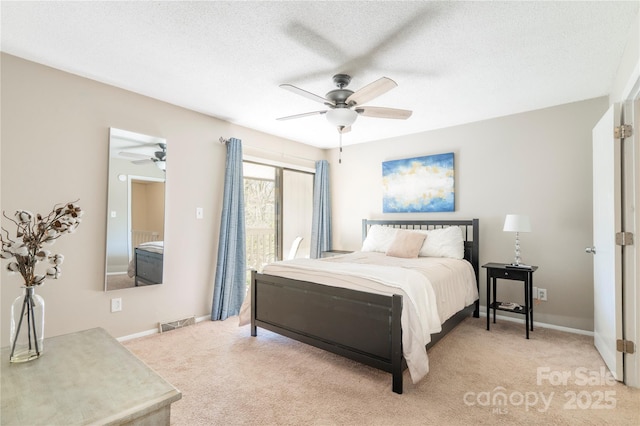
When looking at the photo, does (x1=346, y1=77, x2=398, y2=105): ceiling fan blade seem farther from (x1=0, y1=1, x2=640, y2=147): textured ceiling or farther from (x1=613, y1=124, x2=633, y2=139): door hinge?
(x1=613, y1=124, x2=633, y2=139): door hinge

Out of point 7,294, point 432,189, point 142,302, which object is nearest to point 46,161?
A: point 7,294

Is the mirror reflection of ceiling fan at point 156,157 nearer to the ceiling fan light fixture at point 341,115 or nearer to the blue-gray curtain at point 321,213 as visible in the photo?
the ceiling fan light fixture at point 341,115

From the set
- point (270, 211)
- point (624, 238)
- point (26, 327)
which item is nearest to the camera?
point (26, 327)

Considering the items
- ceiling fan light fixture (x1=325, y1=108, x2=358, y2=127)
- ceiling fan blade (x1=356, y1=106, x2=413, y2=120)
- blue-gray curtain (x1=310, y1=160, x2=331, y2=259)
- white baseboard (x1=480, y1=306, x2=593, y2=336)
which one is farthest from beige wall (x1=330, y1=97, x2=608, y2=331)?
ceiling fan light fixture (x1=325, y1=108, x2=358, y2=127)

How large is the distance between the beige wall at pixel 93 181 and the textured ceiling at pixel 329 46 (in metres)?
0.22

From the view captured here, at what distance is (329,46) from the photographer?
2.29 m

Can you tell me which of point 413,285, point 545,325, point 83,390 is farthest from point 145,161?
point 545,325

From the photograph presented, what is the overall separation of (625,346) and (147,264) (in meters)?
4.08

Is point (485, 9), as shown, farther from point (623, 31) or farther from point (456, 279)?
point (456, 279)

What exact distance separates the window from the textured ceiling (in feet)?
4.88

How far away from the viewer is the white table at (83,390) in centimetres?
92

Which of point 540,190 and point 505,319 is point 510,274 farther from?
point 540,190

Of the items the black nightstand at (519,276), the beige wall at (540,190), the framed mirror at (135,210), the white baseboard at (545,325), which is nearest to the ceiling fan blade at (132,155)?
the framed mirror at (135,210)

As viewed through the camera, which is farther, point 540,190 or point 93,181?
point 540,190
